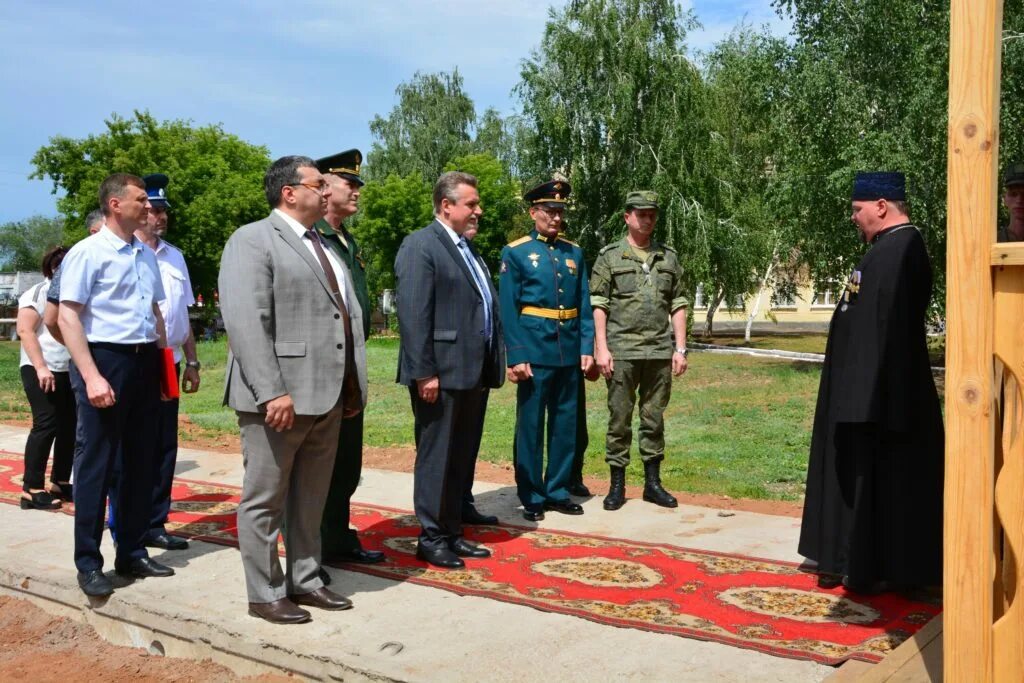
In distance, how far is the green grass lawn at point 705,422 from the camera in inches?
364

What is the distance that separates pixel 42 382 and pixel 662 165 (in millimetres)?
23351

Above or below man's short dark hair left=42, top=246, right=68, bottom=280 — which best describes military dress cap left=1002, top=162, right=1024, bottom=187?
above

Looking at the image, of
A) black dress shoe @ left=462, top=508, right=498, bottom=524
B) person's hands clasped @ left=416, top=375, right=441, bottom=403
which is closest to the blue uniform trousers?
person's hands clasped @ left=416, top=375, right=441, bottom=403

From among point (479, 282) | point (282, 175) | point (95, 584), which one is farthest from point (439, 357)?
point (95, 584)

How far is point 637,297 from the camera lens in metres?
7.13

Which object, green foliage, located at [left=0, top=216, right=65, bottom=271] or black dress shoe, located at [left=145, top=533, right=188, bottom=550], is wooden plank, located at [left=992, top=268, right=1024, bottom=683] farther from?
green foliage, located at [left=0, top=216, right=65, bottom=271]

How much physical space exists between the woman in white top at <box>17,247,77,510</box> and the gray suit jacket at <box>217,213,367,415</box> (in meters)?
3.37

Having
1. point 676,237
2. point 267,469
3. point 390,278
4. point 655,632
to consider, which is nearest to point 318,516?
point 267,469

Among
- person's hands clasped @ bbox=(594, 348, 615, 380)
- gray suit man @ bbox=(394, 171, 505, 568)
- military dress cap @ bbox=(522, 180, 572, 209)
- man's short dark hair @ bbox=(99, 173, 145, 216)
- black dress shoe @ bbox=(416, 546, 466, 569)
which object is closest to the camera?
man's short dark hair @ bbox=(99, 173, 145, 216)

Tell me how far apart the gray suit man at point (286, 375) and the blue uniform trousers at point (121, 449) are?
0.88m

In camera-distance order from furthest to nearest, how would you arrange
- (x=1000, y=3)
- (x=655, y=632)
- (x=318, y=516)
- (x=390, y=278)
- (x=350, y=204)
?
(x=390, y=278)
(x=350, y=204)
(x=318, y=516)
(x=655, y=632)
(x=1000, y=3)

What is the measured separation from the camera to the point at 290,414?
4.53m

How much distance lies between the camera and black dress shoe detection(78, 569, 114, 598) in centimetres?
496

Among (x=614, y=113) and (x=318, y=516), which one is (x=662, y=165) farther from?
(x=318, y=516)
